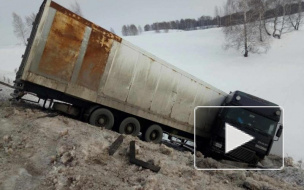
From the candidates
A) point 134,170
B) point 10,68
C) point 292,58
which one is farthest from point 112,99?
point 10,68

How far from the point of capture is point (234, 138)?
1173 centimetres

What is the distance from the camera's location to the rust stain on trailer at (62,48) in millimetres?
8414

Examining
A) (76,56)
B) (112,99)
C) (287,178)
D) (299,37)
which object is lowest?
(287,178)

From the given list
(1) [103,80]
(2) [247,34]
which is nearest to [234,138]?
(1) [103,80]

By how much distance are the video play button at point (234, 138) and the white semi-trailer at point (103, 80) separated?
1.64m

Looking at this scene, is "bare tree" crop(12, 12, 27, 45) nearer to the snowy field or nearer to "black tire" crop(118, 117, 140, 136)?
the snowy field

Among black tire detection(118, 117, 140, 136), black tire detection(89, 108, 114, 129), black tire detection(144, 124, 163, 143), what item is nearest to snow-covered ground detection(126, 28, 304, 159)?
black tire detection(144, 124, 163, 143)

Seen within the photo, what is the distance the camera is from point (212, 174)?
Answer: 23.8 ft

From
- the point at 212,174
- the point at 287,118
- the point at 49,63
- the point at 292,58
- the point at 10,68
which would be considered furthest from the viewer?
the point at 10,68

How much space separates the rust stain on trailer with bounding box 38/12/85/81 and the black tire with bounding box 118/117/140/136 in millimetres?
2813

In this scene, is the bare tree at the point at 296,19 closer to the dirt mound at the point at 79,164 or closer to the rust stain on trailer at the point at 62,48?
the dirt mound at the point at 79,164

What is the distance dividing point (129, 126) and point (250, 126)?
5113 mm

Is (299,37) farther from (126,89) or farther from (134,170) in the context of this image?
(134,170)

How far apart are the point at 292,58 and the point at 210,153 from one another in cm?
2423
